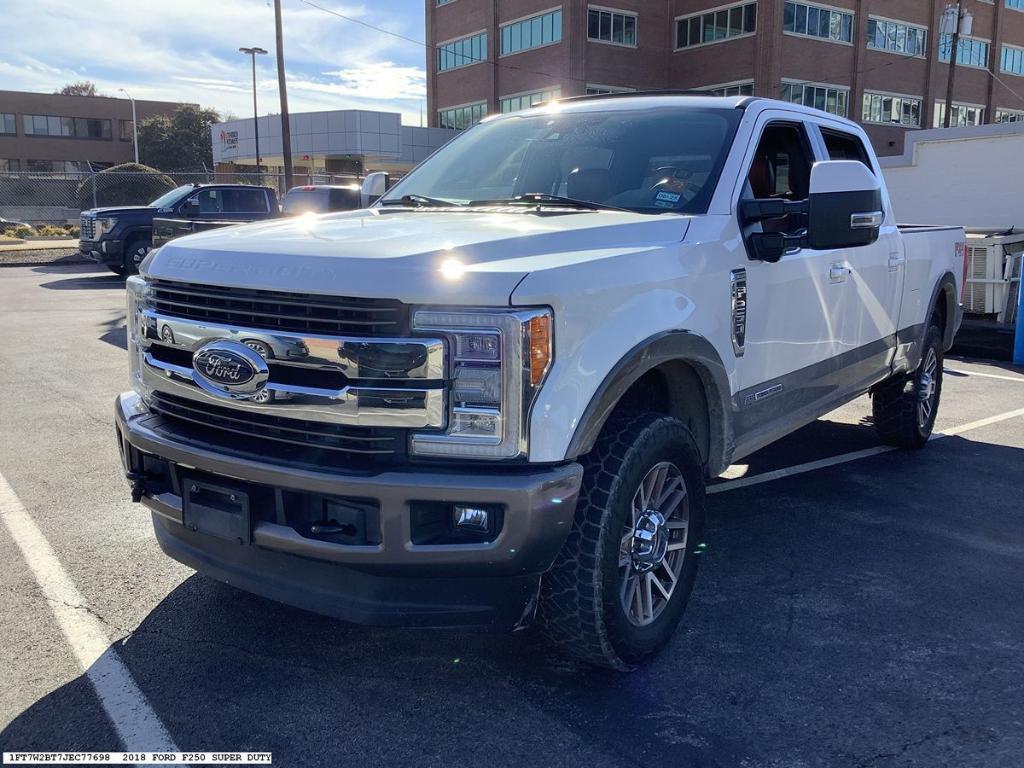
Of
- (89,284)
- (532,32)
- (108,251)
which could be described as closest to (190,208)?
(108,251)

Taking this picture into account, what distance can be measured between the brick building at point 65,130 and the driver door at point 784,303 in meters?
76.7

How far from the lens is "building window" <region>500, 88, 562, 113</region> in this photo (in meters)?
41.8

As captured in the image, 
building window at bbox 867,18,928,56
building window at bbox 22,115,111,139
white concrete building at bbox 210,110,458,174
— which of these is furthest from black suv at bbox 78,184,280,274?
building window at bbox 22,115,111,139

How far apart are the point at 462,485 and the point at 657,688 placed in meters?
1.15

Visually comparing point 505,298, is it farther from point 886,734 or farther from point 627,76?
point 627,76

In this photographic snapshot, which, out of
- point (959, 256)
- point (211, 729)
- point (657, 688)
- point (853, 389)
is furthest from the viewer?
point (959, 256)

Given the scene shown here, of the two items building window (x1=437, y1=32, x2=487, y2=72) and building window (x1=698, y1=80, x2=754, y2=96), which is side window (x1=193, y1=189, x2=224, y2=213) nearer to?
building window (x1=698, y1=80, x2=754, y2=96)

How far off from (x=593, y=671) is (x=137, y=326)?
2.11 metres

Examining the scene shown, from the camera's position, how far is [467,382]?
262 centimetres

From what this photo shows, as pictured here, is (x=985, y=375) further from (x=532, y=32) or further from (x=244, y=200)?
(x=532, y=32)

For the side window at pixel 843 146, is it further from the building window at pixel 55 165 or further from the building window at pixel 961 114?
the building window at pixel 55 165

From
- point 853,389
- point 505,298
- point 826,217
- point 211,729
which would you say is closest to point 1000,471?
point 853,389

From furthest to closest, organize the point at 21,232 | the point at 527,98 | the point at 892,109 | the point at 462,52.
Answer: the point at 462,52
the point at 892,109
the point at 527,98
the point at 21,232

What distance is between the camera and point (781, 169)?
15.2 feet
